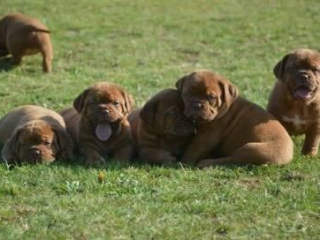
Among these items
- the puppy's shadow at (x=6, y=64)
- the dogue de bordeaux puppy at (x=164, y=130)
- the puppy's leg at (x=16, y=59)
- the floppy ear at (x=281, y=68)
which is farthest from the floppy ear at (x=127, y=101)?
the puppy's leg at (x=16, y=59)

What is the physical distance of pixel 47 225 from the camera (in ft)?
18.8

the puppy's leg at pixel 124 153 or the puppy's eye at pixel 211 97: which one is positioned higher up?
the puppy's eye at pixel 211 97

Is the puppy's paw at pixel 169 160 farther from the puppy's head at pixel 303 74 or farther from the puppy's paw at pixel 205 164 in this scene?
the puppy's head at pixel 303 74

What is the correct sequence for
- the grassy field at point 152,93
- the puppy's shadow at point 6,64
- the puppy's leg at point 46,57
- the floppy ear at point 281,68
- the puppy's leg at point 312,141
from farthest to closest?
1. the puppy's shadow at point 6,64
2. the puppy's leg at point 46,57
3. the puppy's leg at point 312,141
4. the floppy ear at point 281,68
5. the grassy field at point 152,93

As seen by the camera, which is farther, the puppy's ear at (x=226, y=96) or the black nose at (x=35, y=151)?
the puppy's ear at (x=226, y=96)

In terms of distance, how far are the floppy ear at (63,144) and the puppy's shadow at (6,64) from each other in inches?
231

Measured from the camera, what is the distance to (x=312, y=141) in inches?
325

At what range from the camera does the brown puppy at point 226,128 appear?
296 inches

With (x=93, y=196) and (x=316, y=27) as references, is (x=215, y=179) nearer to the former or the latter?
(x=93, y=196)

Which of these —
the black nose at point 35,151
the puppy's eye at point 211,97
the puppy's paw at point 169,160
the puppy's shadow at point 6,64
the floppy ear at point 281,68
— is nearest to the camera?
the black nose at point 35,151

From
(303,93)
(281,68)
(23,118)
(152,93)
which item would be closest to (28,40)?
(152,93)

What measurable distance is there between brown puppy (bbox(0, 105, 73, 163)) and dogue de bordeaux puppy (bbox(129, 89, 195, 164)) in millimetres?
763

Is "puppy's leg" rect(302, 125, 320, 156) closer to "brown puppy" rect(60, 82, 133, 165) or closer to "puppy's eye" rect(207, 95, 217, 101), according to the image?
"puppy's eye" rect(207, 95, 217, 101)

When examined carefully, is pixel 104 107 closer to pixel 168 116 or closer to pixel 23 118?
pixel 168 116
